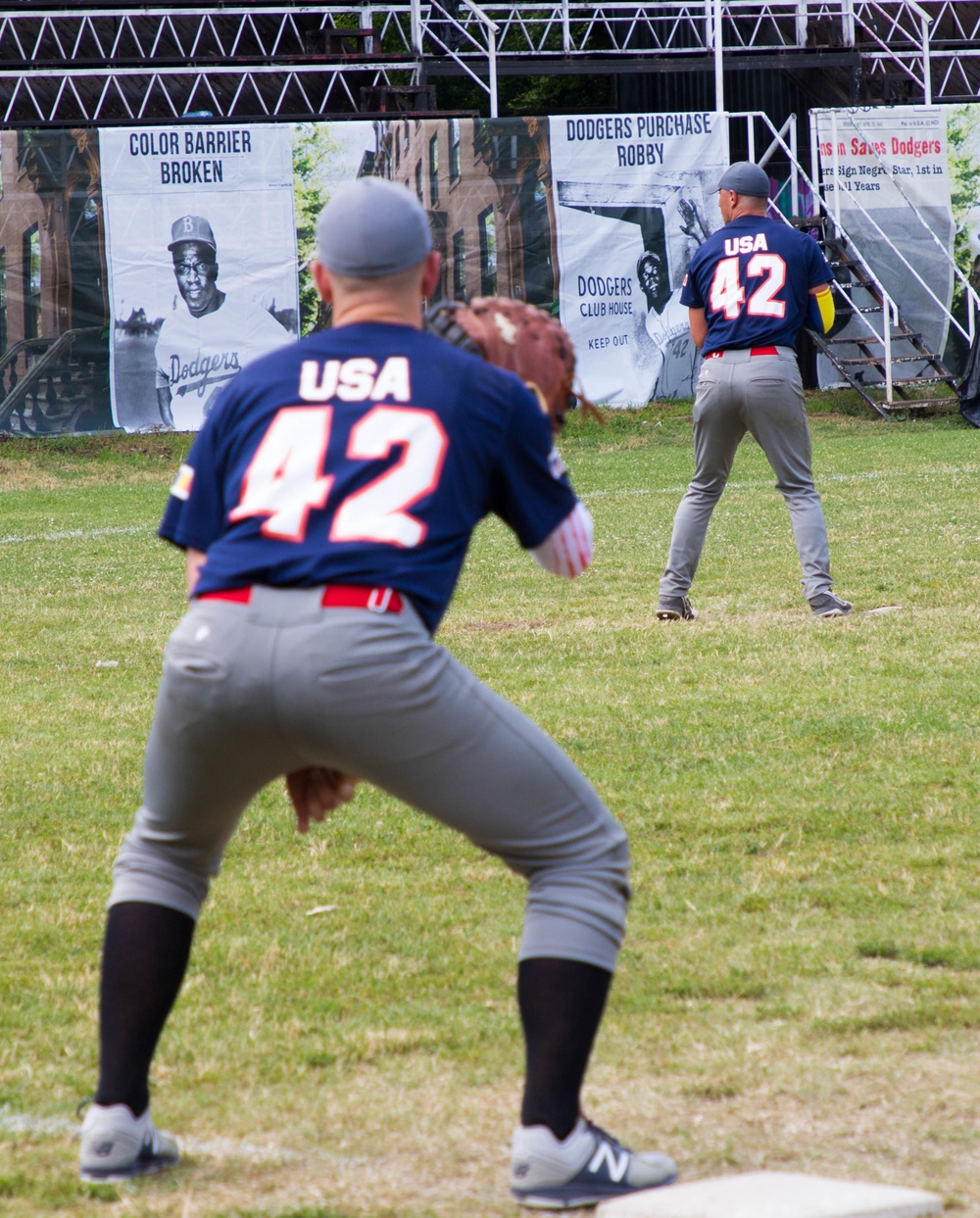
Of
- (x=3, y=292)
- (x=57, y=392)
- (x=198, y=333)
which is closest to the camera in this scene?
(x=3, y=292)

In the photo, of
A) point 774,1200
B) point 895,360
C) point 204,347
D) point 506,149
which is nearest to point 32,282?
point 204,347

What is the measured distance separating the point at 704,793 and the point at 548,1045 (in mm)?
2837

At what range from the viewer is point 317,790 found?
2938 mm

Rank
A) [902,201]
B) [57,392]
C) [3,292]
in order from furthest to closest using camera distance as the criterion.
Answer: [902,201] → [57,392] → [3,292]

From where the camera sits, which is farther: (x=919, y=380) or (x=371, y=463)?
(x=919, y=380)

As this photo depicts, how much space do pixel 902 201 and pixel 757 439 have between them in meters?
17.8

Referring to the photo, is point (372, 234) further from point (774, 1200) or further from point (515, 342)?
point (774, 1200)

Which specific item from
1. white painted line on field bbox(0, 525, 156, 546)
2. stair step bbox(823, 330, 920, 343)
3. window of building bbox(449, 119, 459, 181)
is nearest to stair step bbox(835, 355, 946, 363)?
stair step bbox(823, 330, 920, 343)

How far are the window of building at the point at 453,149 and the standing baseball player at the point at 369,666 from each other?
20970 millimetres

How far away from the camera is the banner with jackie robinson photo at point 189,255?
22.2m

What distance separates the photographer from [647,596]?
9.75m

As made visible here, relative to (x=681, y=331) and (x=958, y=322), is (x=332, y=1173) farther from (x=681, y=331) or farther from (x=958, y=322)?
(x=958, y=322)

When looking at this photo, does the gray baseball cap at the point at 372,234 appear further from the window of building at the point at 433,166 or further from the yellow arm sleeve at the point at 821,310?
the window of building at the point at 433,166

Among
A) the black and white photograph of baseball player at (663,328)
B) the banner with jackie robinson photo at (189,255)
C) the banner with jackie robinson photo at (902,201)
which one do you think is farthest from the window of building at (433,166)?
the banner with jackie robinson photo at (902,201)
